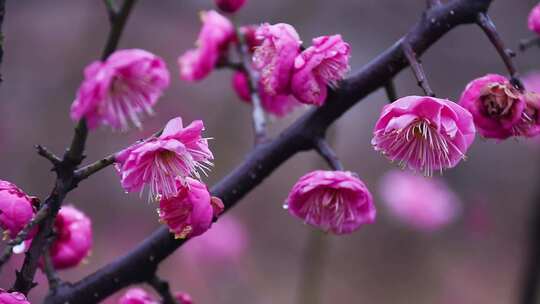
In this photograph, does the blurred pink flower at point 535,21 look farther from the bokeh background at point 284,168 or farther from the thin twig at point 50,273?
the bokeh background at point 284,168

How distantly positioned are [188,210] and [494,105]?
415mm

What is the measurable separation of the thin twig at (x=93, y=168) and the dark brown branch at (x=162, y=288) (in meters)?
0.27

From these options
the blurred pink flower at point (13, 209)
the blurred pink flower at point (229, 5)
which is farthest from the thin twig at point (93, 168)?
the blurred pink flower at point (229, 5)

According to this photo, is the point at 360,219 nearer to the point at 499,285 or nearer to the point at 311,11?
the point at 311,11

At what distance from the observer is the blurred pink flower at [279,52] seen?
101cm

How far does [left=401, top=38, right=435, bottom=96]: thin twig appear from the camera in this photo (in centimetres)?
94

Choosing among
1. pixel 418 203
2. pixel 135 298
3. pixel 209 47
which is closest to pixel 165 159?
pixel 135 298

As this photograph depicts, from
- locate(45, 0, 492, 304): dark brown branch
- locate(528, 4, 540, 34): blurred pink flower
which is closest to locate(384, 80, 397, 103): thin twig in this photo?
locate(45, 0, 492, 304): dark brown branch

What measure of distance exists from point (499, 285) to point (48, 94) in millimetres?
3370

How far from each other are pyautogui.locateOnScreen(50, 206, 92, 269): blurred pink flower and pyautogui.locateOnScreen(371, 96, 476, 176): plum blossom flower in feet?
1.55

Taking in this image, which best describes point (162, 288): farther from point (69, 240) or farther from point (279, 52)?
point (279, 52)

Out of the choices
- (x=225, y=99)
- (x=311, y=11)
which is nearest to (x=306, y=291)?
(x=311, y=11)

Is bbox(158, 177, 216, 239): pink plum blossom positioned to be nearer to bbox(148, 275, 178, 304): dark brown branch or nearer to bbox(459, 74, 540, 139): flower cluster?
bbox(148, 275, 178, 304): dark brown branch

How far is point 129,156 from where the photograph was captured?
2.78ft
